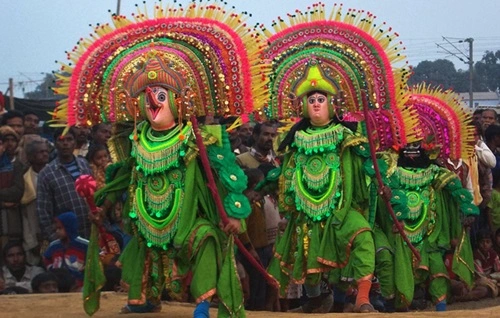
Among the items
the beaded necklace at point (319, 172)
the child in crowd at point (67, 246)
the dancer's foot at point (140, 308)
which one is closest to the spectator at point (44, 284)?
the child in crowd at point (67, 246)

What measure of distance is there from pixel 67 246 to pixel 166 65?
10.2 feet

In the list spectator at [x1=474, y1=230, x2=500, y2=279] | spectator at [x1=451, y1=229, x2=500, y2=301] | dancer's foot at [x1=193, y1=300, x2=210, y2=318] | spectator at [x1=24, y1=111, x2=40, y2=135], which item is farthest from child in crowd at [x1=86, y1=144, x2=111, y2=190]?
spectator at [x1=474, y1=230, x2=500, y2=279]

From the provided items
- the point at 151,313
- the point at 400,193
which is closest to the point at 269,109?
the point at 400,193

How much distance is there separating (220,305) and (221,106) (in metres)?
1.53

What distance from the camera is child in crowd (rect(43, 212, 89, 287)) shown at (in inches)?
458

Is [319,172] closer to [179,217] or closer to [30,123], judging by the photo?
[179,217]

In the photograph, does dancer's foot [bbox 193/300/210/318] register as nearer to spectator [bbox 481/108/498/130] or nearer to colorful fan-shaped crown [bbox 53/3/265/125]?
colorful fan-shaped crown [bbox 53/3/265/125]

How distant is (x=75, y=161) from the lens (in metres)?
12.2

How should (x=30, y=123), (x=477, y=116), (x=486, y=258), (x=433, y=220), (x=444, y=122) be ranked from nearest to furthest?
(x=433, y=220) → (x=444, y=122) → (x=30, y=123) → (x=486, y=258) → (x=477, y=116)

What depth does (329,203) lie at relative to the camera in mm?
10414

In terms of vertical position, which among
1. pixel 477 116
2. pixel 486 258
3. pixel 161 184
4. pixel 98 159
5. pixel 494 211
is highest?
pixel 477 116

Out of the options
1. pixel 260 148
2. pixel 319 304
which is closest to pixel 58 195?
pixel 260 148

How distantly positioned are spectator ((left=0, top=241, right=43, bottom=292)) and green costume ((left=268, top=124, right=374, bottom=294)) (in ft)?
9.17

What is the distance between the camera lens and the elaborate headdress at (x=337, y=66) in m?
10.8
